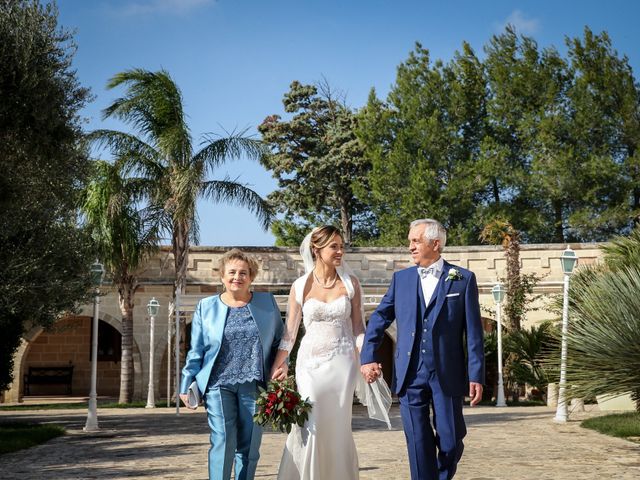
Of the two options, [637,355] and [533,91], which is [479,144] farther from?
[637,355]

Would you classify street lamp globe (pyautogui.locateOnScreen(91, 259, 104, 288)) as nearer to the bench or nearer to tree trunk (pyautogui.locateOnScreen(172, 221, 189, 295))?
tree trunk (pyautogui.locateOnScreen(172, 221, 189, 295))

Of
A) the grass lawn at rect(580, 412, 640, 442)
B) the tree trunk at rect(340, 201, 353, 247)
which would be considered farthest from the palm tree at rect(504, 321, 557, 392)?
the tree trunk at rect(340, 201, 353, 247)

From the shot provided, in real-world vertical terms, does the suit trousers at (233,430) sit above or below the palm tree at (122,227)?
below

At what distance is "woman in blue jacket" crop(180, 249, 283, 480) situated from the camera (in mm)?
5652

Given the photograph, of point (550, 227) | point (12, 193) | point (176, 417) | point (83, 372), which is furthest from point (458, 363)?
point (550, 227)

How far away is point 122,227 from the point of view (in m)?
22.5

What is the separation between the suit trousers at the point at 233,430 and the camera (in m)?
5.59

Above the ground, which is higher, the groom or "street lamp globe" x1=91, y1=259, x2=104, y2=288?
"street lamp globe" x1=91, y1=259, x2=104, y2=288

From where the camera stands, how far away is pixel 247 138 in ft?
72.5

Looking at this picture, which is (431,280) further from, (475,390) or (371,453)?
(371,453)

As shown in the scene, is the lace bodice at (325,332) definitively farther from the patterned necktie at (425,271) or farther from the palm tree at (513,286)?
the palm tree at (513,286)

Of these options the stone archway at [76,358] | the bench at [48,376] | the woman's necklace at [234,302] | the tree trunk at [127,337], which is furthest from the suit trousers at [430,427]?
the stone archway at [76,358]

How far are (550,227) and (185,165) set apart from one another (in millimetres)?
17482

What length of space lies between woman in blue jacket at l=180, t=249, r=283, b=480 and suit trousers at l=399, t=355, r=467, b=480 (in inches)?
36.6
